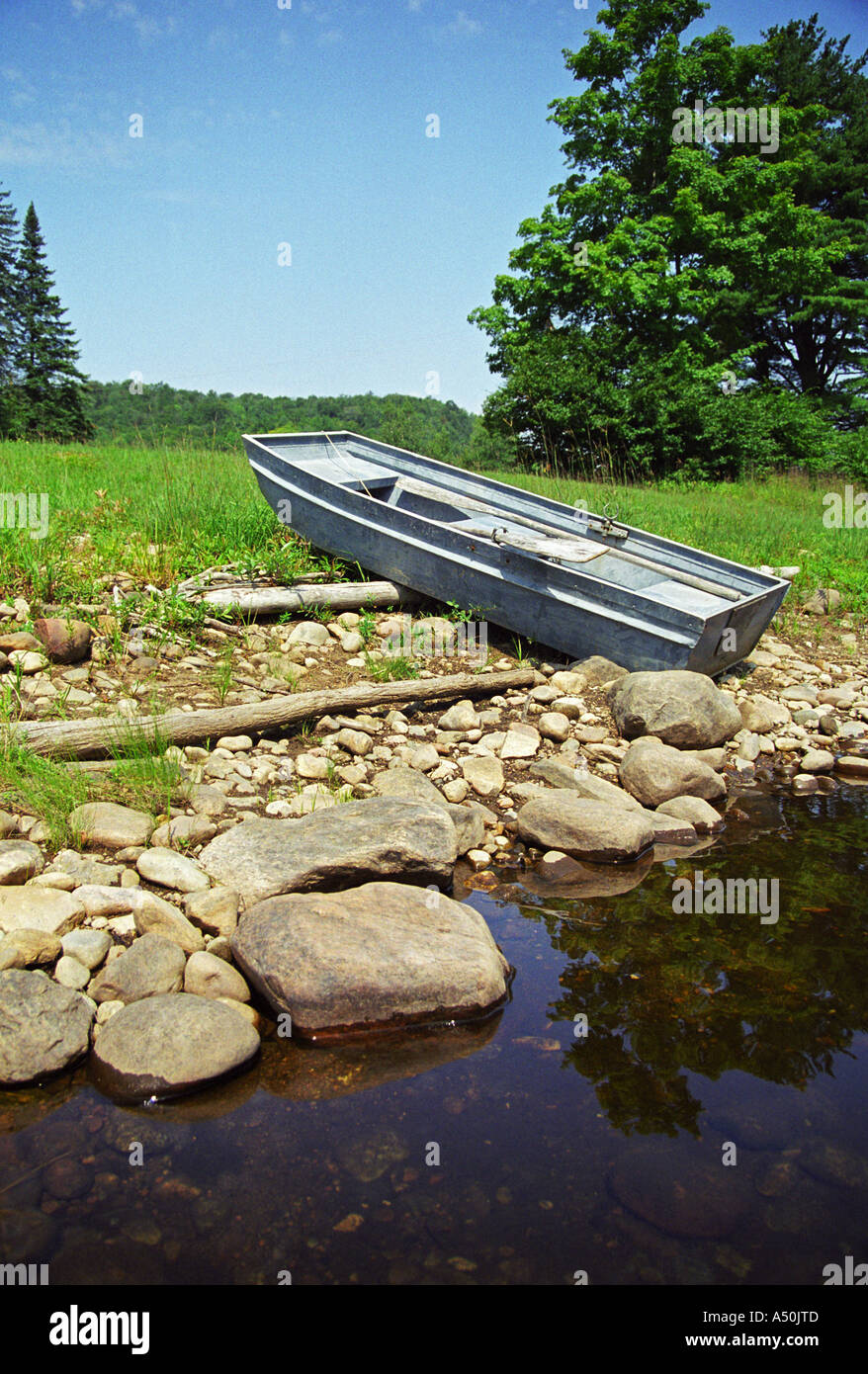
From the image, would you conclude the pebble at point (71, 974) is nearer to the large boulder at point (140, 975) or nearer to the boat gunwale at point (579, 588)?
the large boulder at point (140, 975)

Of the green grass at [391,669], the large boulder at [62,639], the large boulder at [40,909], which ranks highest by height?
the large boulder at [62,639]

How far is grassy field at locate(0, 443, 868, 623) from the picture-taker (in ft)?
20.5

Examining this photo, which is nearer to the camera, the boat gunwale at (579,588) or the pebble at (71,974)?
the pebble at (71,974)

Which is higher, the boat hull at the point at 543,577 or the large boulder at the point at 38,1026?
the boat hull at the point at 543,577

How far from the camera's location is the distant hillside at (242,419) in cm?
1059

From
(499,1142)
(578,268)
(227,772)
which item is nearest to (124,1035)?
(499,1142)

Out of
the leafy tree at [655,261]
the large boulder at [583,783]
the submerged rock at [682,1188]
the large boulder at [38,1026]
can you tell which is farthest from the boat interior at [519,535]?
the leafy tree at [655,261]

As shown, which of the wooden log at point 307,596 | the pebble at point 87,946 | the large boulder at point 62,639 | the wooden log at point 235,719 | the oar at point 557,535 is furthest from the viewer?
the oar at point 557,535

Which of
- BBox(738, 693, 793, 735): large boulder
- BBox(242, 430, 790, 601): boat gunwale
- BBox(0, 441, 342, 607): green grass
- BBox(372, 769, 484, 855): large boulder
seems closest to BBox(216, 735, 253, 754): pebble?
BBox(372, 769, 484, 855): large boulder

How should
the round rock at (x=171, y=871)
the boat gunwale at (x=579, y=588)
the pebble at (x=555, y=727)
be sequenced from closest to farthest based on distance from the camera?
the round rock at (x=171, y=871), the pebble at (x=555, y=727), the boat gunwale at (x=579, y=588)

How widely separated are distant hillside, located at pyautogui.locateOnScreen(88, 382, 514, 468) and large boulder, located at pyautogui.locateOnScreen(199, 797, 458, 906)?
6.61 meters

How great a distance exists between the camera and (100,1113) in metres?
2.52

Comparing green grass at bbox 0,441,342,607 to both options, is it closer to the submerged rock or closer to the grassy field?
the grassy field

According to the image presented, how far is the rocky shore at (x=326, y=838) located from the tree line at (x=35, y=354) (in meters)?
26.5
